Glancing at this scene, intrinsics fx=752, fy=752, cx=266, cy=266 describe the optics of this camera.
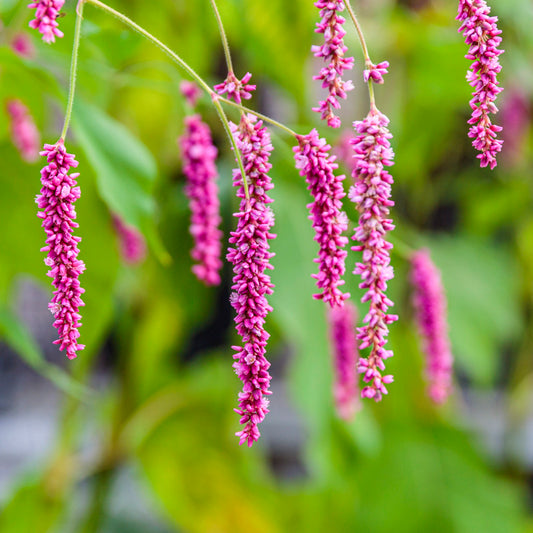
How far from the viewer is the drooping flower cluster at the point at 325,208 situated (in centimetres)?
22

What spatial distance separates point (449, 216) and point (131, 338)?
0.76 meters

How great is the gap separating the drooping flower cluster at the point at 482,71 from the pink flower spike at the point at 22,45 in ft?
0.88

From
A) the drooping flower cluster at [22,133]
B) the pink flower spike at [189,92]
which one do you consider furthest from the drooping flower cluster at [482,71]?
the drooping flower cluster at [22,133]

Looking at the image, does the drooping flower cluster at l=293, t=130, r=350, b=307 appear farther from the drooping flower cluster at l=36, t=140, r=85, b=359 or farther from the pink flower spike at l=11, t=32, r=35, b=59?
the pink flower spike at l=11, t=32, r=35, b=59

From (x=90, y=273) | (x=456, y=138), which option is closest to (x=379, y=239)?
(x=90, y=273)

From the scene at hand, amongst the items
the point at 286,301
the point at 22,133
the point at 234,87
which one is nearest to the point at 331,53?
the point at 234,87

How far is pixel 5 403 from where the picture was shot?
4.69 feet

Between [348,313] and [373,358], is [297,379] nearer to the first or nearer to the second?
[348,313]

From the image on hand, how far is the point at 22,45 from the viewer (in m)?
0.42

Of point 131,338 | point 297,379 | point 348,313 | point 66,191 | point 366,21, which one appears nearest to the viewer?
point 66,191

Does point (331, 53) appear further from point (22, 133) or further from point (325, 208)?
point (22, 133)

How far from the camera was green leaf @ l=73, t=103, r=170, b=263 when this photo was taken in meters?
0.35

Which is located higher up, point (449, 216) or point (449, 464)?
Answer: point (449, 216)

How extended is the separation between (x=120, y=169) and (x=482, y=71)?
233 millimetres
